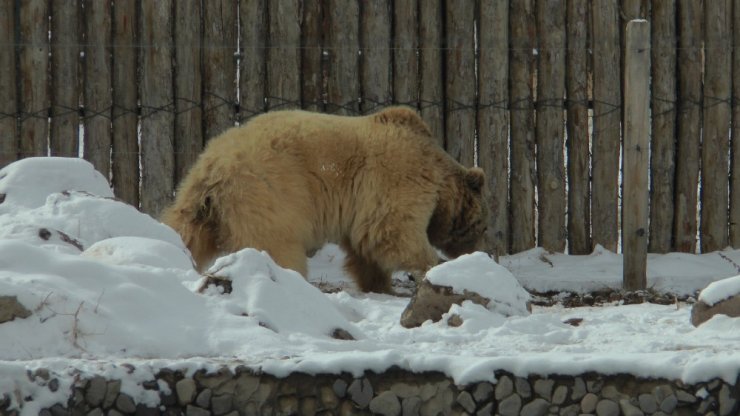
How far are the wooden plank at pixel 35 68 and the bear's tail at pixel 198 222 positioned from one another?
1.90 metres

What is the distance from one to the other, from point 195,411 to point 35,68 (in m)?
5.20

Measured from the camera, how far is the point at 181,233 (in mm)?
7742

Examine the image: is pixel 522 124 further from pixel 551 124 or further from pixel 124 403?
pixel 124 403

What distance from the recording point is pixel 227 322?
5.18m

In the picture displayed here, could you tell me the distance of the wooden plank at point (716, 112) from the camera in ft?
31.7

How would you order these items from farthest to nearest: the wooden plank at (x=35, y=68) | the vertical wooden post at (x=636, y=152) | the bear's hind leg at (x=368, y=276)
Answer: the wooden plank at (x=35, y=68)
the bear's hind leg at (x=368, y=276)
the vertical wooden post at (x=636, y=152)

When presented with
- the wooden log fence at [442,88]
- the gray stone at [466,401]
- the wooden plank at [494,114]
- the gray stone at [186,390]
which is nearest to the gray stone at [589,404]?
the gray stone at [466,401]

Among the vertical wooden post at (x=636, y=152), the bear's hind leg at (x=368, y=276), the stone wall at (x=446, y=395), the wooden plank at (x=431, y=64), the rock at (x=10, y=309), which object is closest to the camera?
the stone wall at (x=446, y=395)

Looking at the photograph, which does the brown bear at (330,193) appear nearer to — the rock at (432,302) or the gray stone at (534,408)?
the rock at (432,302)

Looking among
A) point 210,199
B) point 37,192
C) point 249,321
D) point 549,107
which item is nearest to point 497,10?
point 549,107

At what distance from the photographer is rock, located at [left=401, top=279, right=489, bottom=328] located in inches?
234

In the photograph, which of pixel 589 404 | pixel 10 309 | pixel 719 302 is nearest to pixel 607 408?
pixel 589 404

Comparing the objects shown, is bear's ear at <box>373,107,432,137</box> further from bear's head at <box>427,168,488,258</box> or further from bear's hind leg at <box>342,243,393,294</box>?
bear's hind leg at <box>342,243,393,294</box>

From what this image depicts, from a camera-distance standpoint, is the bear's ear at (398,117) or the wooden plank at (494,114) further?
the wooden plank at (494,114)
